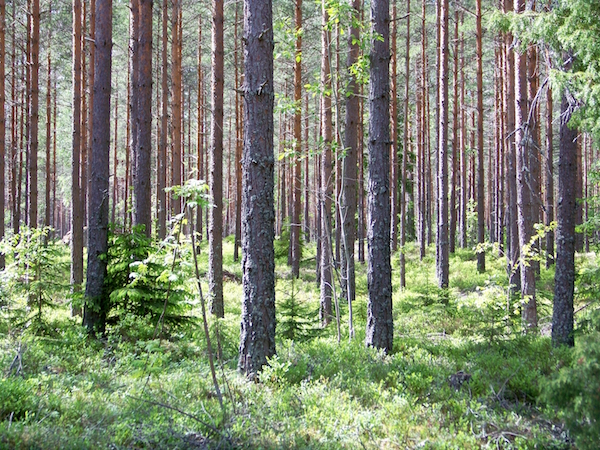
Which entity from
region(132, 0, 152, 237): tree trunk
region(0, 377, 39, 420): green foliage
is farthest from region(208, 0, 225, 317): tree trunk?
region(0, 377, 39, 420): green foliage

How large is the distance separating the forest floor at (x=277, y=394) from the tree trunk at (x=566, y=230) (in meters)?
0.58

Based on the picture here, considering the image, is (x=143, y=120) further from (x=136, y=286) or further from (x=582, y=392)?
(x=582, y=392)

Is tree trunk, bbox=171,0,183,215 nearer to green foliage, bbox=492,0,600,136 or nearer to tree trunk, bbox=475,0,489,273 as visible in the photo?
tree trunk, bbox=475,0,489,273

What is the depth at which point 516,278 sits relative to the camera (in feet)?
39.8

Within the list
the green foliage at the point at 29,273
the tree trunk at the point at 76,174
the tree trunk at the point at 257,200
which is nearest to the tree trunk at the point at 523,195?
the tree trunk at the point at 257,200

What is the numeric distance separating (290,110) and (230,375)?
4.87 metres

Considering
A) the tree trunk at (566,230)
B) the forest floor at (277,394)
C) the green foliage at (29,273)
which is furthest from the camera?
the green foliage at (29,273)

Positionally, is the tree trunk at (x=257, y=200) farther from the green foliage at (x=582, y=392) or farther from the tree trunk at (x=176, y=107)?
the tree trunk at (x=176, y=107)

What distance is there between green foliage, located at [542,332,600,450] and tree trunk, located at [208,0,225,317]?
28.3ft

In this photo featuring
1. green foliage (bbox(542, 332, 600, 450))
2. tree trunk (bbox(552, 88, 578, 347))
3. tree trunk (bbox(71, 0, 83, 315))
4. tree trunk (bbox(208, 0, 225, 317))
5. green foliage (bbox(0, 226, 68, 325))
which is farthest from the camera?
tree trunk (bbox(71, 0, 83, 315))

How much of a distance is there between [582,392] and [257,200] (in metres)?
3.85

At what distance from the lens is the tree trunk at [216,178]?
10898 millimetres

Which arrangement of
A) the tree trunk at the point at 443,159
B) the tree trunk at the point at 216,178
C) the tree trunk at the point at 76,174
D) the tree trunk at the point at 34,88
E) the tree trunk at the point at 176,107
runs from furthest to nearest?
the tree trunk at the point at 176,107 < the tree trunk at the point at 443,159 < the tree trunk at the point at 34,88 < the tree trunk at the point at 76,174 < the tree trunk at the point at 216,178

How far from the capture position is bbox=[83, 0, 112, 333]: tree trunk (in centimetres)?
780
